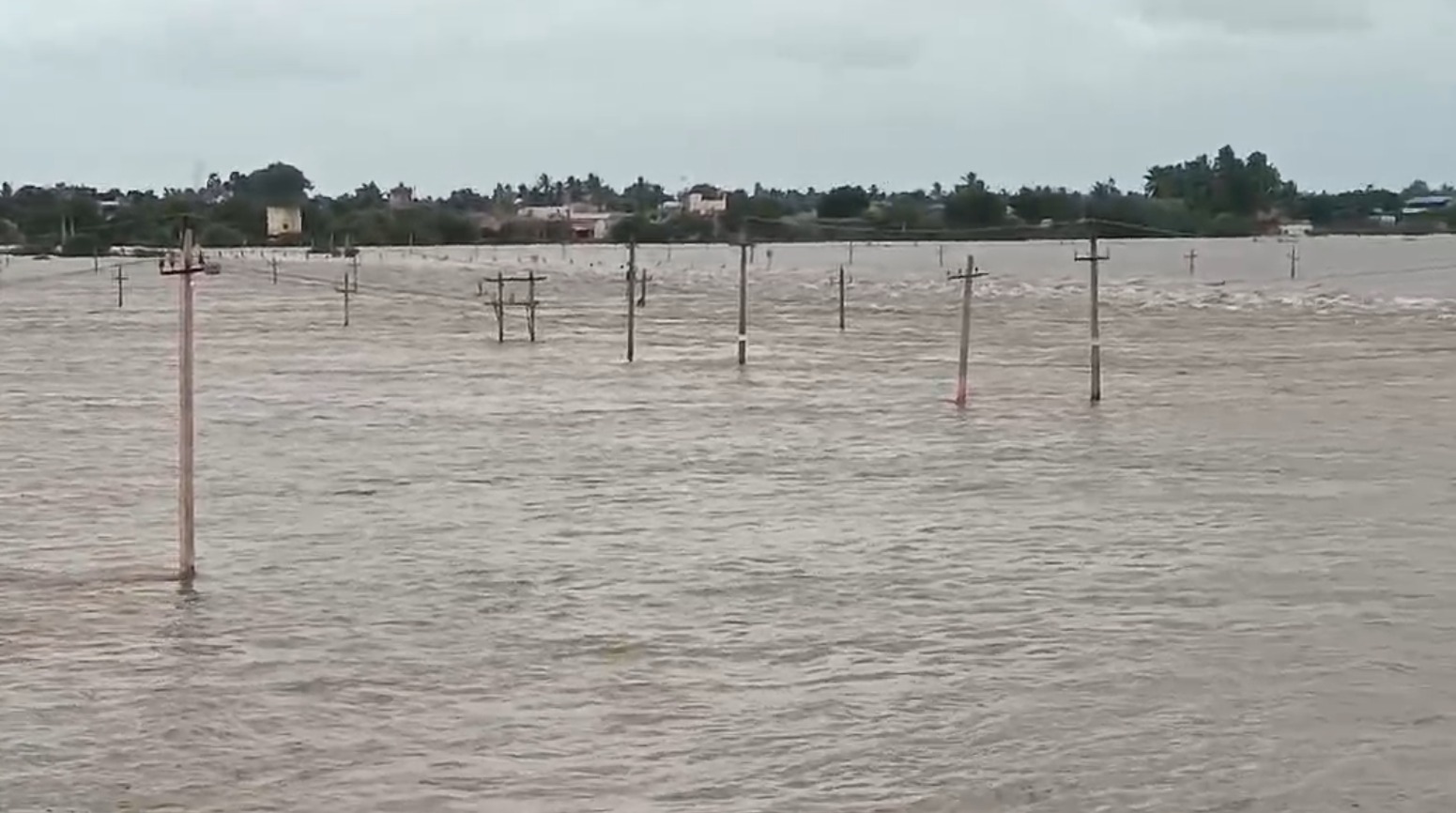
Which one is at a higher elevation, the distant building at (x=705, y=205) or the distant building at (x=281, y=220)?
the distant building at (x=705, y=205)

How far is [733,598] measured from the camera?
12.9 meters

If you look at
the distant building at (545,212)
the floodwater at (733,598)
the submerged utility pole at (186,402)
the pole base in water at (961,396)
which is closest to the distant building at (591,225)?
the distant building at (545,212)

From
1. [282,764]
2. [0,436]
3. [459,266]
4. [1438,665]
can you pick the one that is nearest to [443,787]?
[282,764]

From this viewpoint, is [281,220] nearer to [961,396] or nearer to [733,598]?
[961,396]

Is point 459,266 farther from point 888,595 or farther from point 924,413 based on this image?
point 888,595

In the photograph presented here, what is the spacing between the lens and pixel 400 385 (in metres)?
31.3

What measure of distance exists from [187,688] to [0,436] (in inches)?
547

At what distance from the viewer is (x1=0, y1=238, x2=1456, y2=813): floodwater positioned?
29.1ft

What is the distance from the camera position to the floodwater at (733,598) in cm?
888

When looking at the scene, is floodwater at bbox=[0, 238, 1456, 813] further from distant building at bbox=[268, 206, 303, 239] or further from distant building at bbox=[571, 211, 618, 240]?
distant building at bbox=[571, 211, 618, 240]

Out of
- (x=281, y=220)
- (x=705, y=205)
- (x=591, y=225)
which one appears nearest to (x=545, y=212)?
(x=591, y=225)

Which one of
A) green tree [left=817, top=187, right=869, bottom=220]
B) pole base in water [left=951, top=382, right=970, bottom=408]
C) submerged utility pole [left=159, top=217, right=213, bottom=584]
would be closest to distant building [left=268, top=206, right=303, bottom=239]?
pole base in water [left=951, top=382, right=970, bottom=408]

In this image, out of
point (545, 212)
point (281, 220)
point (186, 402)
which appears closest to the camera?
point (186, 402)

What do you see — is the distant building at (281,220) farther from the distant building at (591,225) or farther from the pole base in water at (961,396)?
the distant building at (591,225)
